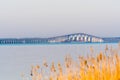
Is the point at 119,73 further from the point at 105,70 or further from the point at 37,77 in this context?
the point at 37,77

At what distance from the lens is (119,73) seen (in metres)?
4.53

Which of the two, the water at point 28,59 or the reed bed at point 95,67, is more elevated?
the reed bed at point 95,67

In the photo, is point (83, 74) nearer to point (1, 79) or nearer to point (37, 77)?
point (37, 77)

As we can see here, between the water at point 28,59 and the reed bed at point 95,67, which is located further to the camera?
the water at point 28,59

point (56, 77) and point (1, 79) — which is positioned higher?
point (56, 77)

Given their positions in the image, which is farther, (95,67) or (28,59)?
(28,59)

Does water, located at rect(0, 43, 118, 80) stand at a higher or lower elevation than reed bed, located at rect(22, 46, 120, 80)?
lower

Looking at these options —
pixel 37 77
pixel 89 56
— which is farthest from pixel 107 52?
pixel 37 77

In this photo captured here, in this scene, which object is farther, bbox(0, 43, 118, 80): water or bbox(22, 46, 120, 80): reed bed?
bbox(0, 43, 118, 80): water

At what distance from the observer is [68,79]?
16.0 ft

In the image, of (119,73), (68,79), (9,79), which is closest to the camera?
(119,73)

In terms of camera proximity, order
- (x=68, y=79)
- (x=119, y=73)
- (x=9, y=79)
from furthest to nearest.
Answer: (x=9, y=79)
(x=68, y=79)
(x=119, y=73)

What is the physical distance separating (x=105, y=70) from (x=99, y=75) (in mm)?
84

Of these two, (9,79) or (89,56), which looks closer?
(89,56)
